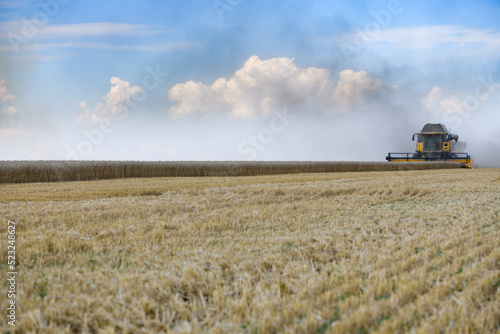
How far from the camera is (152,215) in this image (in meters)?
7.38

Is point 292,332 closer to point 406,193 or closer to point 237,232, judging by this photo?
point 237,232

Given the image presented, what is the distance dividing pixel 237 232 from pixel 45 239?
2.65 m

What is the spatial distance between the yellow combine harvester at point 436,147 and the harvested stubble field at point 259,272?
104 feet

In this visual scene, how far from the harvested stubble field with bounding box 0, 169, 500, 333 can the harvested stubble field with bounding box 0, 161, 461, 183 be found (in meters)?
15.0

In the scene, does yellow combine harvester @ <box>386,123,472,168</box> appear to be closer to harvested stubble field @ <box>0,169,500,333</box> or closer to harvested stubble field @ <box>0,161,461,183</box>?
harvested stubble field @ <box>0,161,461,183</box>

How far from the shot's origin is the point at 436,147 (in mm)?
36625

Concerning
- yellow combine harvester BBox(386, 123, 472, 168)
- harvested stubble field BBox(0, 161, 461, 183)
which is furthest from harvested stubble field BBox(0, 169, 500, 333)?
yellow combine harvester BBox(386, 123, 472, 168)

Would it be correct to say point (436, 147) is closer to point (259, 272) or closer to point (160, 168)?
point (160, 168)

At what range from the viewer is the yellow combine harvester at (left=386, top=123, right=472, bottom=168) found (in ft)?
118

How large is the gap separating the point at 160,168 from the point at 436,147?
25910 millimetres

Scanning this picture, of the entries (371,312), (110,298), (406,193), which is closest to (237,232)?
(110,298)

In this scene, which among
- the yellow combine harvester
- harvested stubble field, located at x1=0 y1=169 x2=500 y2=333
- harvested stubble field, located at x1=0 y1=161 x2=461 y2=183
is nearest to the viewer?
harvested stubble field, located at x1=0 y1=169 x2=500 y2=333

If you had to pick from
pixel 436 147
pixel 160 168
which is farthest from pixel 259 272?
pixel 436 147

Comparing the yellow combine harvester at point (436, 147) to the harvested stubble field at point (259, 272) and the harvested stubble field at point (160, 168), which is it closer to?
the harvested stubble field at point (160, 168)
